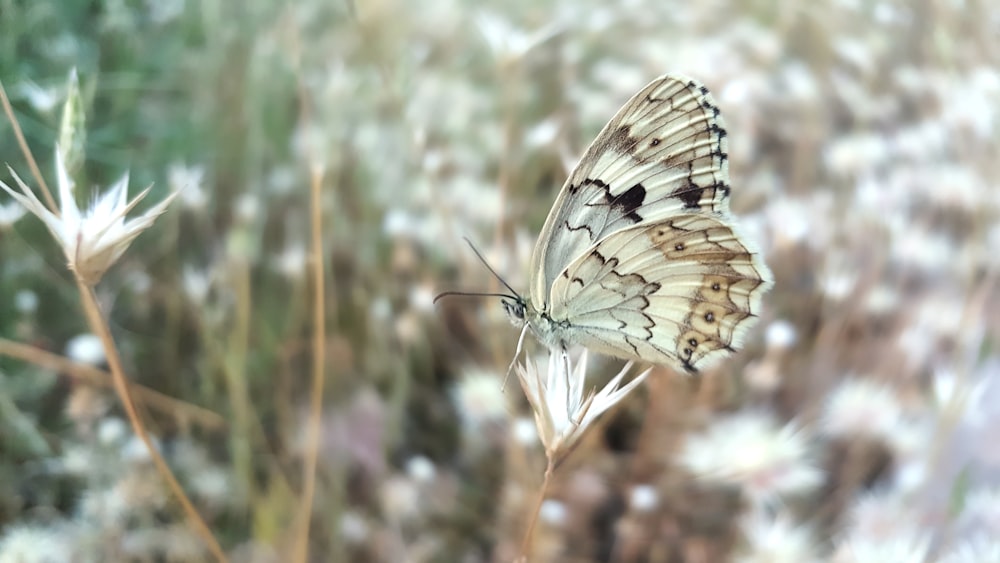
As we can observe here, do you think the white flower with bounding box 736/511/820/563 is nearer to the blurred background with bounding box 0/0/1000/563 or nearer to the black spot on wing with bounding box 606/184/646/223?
the blurred background with bounding box 0/0/1000/563

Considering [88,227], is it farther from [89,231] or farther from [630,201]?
[630,201]

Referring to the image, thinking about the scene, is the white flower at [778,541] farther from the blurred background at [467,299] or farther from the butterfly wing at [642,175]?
the butterfly wing at [642,175]

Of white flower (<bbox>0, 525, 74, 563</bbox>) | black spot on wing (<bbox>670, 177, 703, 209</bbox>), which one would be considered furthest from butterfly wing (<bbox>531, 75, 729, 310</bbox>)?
white flower (<bbox>0, 525, 74, 563</bbox>)

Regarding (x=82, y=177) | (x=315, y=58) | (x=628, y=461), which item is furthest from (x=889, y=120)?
(x=82, y=177)

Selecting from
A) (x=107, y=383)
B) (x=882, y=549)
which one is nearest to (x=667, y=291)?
(x=882, y=549)

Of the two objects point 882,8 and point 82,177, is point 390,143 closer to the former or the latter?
point 82,177

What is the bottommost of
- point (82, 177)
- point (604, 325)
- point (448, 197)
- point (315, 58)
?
point (604, 325)
